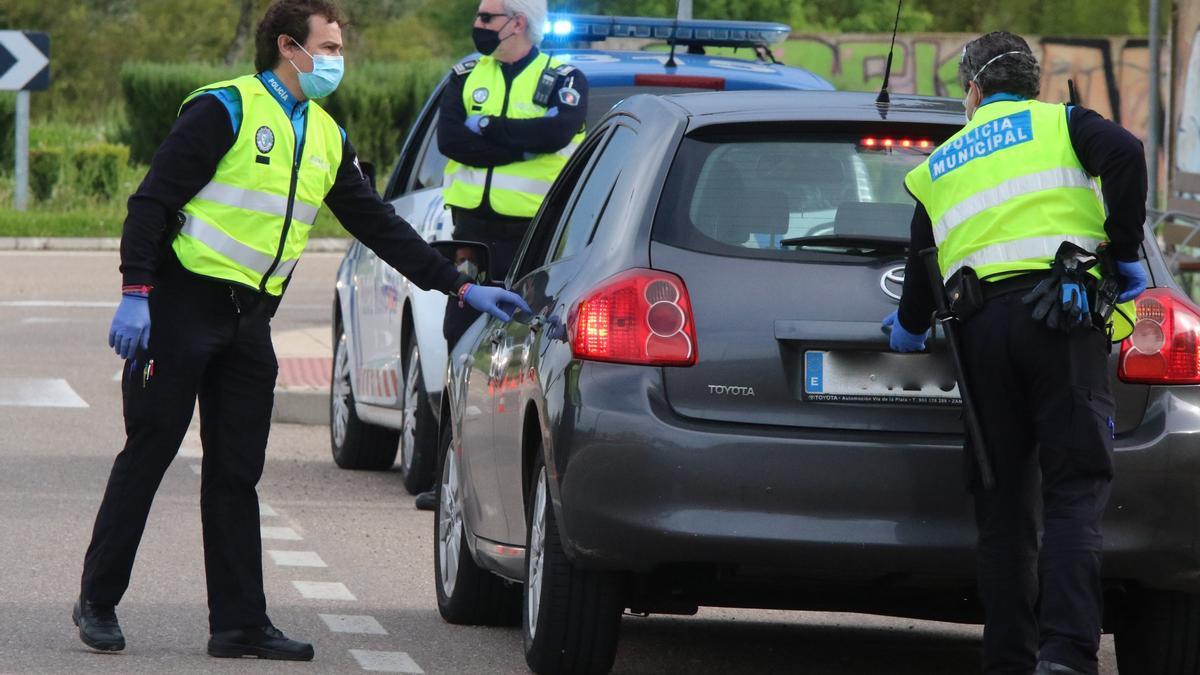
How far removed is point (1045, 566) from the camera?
546 centimetres

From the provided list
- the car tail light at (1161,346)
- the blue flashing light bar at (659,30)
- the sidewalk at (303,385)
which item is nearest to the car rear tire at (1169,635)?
the car tail light at (1161,346)

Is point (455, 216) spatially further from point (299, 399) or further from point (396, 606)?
point (299, 399)

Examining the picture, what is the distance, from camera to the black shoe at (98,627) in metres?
6.48

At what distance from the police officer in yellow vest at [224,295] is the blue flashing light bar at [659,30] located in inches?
168

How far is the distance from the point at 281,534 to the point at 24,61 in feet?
60.8

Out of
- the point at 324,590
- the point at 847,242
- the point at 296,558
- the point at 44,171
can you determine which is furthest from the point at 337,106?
the point at 847,242

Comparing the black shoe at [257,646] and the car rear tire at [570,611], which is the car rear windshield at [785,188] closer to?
the car rear tire at [570,611]

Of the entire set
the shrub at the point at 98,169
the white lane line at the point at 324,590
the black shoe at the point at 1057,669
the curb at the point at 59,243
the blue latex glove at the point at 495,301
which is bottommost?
the shrub at the point at 98,169

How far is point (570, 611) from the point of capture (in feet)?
19.5

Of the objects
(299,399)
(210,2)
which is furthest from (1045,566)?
(210,2)

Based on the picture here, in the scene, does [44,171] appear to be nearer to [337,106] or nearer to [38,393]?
[337,106]

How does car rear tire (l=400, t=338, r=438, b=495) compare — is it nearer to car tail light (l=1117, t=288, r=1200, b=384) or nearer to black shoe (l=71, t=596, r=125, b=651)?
black shoe (l=71, t=596, r=125, b=651)

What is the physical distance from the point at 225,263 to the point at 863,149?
5.47 feet

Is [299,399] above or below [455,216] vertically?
below
